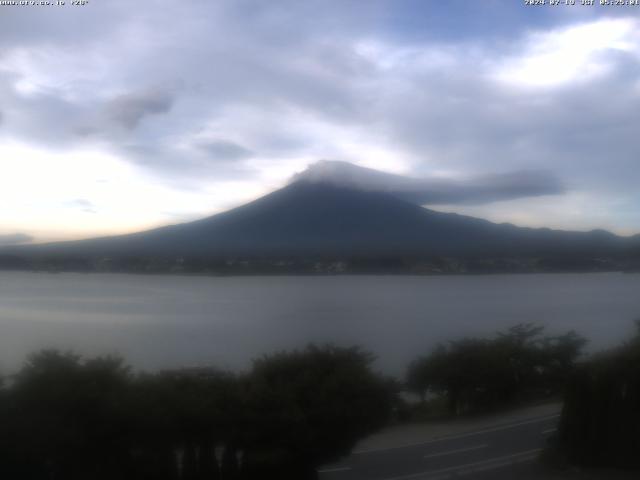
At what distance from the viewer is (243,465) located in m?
7.23

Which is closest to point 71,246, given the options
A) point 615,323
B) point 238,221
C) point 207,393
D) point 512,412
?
point 238,221

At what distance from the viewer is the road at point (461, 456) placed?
7.79m

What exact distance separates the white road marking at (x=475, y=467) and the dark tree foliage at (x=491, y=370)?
2.07 m

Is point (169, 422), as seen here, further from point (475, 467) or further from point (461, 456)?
point (461, 456)

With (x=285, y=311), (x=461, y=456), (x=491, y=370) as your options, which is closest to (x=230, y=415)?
(x=461, y=456)

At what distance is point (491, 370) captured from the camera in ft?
36.6

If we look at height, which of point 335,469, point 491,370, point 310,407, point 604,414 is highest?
point 310,407

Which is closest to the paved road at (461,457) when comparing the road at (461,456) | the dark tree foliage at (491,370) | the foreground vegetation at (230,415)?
the road at (461,456)

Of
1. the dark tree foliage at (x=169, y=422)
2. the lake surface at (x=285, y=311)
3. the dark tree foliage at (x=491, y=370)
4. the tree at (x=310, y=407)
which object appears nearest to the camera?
the dark tree foliage at (x=169, y=422)

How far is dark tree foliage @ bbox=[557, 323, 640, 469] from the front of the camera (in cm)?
841

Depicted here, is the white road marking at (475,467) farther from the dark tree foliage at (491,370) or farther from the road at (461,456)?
the dark tree foliage at (491,370)

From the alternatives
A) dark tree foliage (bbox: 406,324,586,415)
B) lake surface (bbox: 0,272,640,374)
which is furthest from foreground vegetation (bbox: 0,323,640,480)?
dark tree foliage (bbox: 406,324,586,415)

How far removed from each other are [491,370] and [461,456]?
2.98 m

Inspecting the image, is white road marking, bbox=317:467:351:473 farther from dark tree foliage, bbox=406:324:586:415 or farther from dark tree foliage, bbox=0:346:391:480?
dark tree foliage, bbox=406:324:586:415
